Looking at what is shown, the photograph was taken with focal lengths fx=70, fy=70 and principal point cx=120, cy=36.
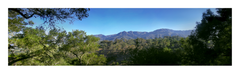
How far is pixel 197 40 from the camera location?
98.4 inches

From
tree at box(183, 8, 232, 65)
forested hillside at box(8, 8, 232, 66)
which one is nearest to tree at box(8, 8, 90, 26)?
forested hillside at box(8, 8, 232, 66)

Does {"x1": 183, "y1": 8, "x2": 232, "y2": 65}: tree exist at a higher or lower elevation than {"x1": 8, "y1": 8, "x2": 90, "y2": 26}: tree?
lower

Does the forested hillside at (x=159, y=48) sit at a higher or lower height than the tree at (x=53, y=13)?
lower

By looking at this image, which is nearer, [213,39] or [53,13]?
[213,39]

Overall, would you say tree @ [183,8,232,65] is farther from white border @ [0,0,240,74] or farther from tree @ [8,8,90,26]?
tree @ [8,8,90,26]

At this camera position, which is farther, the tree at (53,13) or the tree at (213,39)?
the tree at (53,13)

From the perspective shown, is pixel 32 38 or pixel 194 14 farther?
pixel 32 38

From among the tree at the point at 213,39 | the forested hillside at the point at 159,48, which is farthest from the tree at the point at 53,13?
the tree at the point at 213,39
